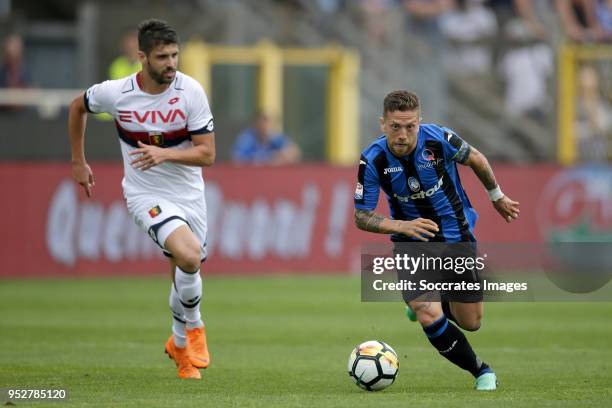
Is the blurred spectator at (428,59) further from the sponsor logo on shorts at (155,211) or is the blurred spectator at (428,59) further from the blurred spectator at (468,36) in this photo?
the sponsor logo on shorts at (155,211)

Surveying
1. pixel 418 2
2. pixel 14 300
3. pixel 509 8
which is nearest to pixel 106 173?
pixel 14 300

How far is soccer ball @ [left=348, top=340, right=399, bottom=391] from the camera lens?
8.34 meters

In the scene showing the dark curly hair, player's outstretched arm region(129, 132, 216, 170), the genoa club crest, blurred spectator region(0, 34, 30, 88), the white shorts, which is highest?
the dark curly hair

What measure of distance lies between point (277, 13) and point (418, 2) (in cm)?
283

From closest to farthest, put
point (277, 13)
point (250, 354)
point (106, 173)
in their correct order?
point (250, 354) < point (106, 173) < point (277, 13)

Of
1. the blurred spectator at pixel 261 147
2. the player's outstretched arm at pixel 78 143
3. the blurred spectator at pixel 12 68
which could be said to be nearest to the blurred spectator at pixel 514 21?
the blurred spectator at pixel 261 147

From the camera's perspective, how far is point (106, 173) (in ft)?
62.0

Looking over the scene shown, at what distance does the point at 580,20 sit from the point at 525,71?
5.07 ft

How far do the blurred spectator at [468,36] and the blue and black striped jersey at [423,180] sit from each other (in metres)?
15.4

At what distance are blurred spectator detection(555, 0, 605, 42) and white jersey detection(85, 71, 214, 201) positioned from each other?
1596 centimetres

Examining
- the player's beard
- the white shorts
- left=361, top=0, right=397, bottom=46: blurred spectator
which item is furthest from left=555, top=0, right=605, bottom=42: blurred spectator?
the player's beard

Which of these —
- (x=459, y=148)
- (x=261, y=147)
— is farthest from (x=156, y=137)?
(x=261, y=147)

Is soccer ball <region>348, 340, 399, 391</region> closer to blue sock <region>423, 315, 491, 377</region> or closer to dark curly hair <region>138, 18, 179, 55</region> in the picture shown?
blue sock <region>423, 315, 491, 377</region>

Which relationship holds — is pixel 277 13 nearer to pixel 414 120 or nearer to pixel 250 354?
pixel 250 354
